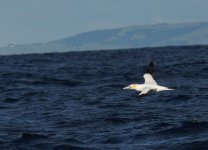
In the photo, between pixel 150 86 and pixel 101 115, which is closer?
pixel 150 86

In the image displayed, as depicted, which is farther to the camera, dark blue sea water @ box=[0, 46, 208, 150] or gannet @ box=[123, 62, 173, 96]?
gannet @ box=[123, 62, 173, 96]

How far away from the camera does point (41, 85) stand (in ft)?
169

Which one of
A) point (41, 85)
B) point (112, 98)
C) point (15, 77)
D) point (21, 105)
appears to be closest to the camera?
point (21, 105)

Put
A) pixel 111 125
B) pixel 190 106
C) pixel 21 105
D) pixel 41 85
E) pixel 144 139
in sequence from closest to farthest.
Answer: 1. pixel 144 139
2. pixel 111 125
3. pixel 190 106
4. pixel 21 105
5. pixel 41 85

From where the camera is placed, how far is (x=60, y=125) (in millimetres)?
31359

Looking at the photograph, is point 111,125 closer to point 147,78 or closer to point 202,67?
point 147,78

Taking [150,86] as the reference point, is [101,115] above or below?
below

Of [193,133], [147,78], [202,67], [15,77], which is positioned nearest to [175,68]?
[202,67]

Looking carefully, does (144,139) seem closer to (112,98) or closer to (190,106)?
(190,106)

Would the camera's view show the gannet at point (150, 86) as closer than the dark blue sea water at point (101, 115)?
No

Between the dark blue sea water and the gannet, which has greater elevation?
the gannet

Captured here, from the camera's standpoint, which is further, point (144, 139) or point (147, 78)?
point (147, 78)

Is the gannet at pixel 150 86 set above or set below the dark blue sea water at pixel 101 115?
above

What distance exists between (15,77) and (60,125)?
29.0 meters
